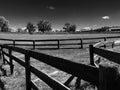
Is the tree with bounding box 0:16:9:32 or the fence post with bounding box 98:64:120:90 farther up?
the tree with bounding box 0:16:9:32

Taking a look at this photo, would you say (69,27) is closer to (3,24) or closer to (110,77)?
(3,24)

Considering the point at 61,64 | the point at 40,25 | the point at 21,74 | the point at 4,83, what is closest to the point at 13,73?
the point at 21,74

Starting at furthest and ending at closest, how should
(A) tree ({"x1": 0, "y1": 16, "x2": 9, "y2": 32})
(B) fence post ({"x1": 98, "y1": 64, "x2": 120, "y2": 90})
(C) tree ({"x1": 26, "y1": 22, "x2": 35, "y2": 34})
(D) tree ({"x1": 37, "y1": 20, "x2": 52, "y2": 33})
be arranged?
(C) tree ({"x1": 26, "y1": 22, "x2": 35, "y2": 34}), (D) tree ({"x1": 37, "y1": 20, "x2": 52, "y2": 33}), (A) tree ({"x1": 0, "y1": 16, "x2": 9, "y2": 32}), (B) fence post ({"x1": 98, "y1": 64, "x2": 120, "y2": 90})

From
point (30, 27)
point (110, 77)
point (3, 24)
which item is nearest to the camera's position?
point (110, 77)

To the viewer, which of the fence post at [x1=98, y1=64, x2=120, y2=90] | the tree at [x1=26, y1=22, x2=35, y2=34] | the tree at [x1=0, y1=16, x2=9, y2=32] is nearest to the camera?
the fence post at [x1=98, y1=64, x2=120, y2=90]

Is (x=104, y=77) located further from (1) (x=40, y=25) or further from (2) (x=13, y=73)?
(1) (x=40, y=25)

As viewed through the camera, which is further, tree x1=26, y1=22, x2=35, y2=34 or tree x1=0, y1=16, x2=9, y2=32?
tree x1=26, y1=22, x2=35, y2=34

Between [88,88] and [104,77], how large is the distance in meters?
2.77

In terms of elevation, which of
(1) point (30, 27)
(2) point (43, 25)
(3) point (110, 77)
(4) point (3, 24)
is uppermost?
(2) point (43, 25)

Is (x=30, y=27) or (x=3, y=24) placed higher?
(x=3, y=24)

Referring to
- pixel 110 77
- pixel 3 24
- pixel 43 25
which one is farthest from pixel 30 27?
pixel 110 77

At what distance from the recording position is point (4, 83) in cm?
484

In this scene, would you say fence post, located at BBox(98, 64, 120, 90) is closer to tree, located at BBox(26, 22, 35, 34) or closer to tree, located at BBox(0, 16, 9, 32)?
tree, located at BBox(0, 16, 9, 32)

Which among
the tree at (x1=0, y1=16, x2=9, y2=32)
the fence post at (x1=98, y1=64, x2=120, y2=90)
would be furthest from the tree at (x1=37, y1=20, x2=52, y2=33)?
the fence post at (x1=98, y1=64, x2=120, y2=90)
